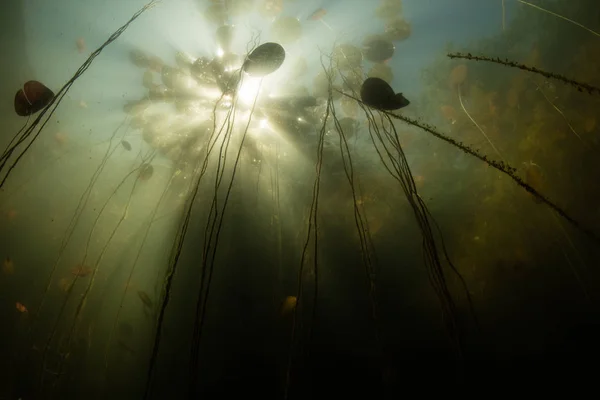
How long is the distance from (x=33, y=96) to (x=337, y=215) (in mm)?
7307

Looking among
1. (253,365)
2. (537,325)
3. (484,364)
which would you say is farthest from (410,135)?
(253,365)

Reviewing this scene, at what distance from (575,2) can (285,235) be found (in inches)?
361

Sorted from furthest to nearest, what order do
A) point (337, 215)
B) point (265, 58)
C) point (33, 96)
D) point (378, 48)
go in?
1. point (337, 215)
2. point (378, 48)
3. point (265, 58)
4. point (33, 96)

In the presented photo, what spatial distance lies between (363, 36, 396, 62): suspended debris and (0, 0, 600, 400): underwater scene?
52mm

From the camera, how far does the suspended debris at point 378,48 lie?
5871 mm

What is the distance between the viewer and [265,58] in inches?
150

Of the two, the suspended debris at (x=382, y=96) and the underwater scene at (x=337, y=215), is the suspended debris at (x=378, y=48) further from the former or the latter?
the suspended debris at (x=382, y=96)

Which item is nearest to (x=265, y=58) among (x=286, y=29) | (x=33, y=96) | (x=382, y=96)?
(x=382, y=96)

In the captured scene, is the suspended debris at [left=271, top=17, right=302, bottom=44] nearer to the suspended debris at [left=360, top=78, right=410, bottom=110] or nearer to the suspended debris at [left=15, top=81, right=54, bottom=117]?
the suspended debris at [left=360, top=78, right=410, bottom=110]

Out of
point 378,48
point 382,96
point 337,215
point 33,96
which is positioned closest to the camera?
point 382,96

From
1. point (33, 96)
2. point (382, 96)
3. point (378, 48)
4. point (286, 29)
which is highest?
point (286, 29)

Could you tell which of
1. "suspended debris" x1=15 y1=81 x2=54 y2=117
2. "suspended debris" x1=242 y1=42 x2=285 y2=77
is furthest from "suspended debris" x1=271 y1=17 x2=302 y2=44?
"suspended debris" x1=15 y1=81 x2=54 y2=117

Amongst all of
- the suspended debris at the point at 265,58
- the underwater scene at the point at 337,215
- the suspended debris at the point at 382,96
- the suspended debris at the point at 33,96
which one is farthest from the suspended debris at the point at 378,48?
the suspended debris at the point at 33,96

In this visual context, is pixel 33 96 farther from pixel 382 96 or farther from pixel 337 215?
pixel 337 215
